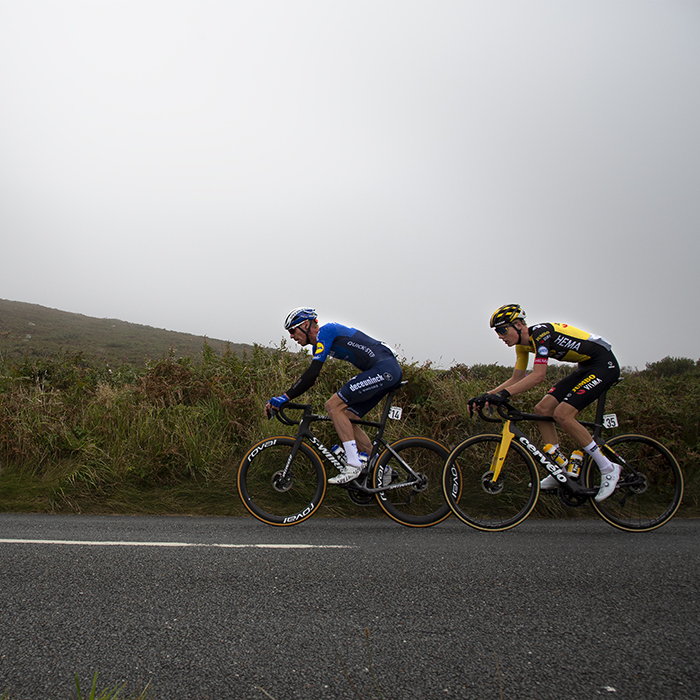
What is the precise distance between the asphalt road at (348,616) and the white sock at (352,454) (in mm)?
852

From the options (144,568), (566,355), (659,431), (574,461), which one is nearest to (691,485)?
(659,431)

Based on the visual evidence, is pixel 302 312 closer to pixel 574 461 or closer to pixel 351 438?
pixel 351 438

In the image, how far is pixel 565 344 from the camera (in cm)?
545

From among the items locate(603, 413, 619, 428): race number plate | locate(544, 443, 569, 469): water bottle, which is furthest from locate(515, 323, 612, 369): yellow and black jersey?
locate(544, 443, 569, 469): water bottle

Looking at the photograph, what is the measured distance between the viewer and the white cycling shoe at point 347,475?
534cm

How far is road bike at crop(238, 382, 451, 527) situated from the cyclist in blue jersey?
14cm

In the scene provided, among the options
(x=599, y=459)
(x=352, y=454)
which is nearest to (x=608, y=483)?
(x=599, y=459)

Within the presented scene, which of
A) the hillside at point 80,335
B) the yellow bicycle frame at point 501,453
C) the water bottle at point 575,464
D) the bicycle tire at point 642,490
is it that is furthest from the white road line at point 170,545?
the hillside at point 80,335

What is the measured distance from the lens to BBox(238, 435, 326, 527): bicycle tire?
5430 millimetres

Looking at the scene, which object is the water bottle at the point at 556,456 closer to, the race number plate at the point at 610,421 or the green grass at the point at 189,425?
the race number plate at the point at 610,421

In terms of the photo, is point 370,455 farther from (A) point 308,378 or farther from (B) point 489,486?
(B) point 489,486

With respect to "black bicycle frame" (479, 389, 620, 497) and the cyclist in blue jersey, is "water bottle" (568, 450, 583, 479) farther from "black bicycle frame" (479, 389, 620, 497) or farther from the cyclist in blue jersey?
the cyclist in blue jersey

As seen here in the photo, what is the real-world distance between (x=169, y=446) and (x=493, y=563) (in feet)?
15.6

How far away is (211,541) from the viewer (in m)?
4.54
